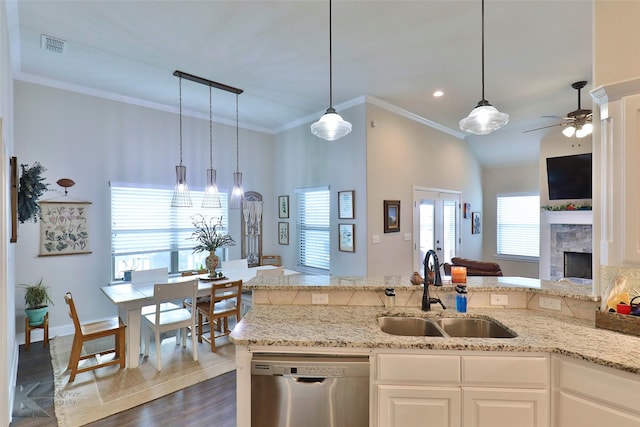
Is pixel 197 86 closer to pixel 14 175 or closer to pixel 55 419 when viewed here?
pixel 14 175

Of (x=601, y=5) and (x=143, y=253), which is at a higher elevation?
(x=601, y=5)

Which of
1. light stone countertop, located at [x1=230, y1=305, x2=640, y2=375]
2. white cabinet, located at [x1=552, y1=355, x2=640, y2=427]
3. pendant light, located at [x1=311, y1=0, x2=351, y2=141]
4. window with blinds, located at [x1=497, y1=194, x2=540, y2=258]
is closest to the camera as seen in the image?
white cabinet, located at [x1=552, y1=355, x2=640, y2=427]

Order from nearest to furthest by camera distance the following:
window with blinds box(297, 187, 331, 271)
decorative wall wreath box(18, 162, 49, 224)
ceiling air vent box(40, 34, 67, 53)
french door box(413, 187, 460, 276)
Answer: decorative wall wreath box(18, 162, 49, 224) < ceiling air vent box(40, 34, 67, 53) < window with blinds box(297, 187, 331, 271) < french door box(413, 187, 460, 276)

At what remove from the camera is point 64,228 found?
13.2ft

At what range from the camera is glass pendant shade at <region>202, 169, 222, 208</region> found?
393 cm

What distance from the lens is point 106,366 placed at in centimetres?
303

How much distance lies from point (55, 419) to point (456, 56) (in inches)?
189

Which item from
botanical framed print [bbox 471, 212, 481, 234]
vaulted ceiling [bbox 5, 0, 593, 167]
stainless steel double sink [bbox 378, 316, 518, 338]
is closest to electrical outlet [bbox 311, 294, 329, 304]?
stainless steel double sink [bbox 378, 316, 518, 338]

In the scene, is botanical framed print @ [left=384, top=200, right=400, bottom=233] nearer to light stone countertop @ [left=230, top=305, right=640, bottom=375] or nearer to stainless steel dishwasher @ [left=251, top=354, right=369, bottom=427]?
light stone countertop @ [left=230, top=305, right=640, bottom=375]

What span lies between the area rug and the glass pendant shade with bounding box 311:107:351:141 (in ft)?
8.22

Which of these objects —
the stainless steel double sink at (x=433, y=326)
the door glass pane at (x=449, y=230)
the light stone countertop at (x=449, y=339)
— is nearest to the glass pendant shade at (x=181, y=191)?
the light stone countertop at (x=449, y=339)

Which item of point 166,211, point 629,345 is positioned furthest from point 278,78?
point 629,345

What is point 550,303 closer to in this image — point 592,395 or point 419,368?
point 592,395

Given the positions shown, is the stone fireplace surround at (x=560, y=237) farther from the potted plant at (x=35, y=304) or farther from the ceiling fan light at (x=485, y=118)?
the potted plant at (x=35, y=304)
